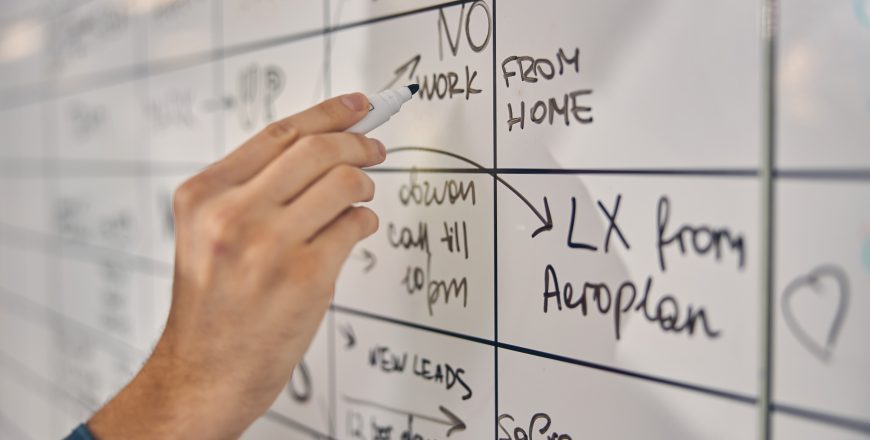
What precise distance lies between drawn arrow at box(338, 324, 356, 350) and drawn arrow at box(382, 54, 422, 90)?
0.25m

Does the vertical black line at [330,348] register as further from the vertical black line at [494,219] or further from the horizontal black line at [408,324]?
the vertical black line at [494,219]

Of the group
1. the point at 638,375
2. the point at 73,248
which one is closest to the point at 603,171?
the point at 638,375

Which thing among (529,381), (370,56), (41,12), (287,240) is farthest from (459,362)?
(41,12)

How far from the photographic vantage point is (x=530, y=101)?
1.72ft

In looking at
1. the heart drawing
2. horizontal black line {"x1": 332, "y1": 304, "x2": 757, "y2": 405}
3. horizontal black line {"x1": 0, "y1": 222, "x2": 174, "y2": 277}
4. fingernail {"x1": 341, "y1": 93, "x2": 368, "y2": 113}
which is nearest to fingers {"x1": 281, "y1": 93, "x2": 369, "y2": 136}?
fingernail {"x1": 341, "y1": 93, "x2": 368, "y2": 113}

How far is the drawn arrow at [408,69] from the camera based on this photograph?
61cm

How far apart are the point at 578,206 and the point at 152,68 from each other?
2.43 ft

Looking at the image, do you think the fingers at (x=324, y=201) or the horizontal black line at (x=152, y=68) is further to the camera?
the horizontal black line at (x=152, y=68)

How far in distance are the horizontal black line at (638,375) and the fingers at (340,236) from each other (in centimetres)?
15

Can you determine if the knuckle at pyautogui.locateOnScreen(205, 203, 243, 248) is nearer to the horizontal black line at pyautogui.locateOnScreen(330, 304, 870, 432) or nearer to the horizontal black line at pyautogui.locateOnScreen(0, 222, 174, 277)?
the horizontal black line at pyautogui.locateOnScreen(330, 304, 870, 432)

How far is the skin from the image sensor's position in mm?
498

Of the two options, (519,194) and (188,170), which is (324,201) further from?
(188,170)

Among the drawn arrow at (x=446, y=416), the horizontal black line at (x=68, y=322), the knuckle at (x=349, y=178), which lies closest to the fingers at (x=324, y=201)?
the knuckle at (x=349, y=178)

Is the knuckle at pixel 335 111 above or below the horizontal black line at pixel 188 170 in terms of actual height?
above
